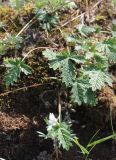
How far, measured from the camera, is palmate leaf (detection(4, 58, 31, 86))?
2.47m

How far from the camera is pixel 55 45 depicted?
2834 millimetres

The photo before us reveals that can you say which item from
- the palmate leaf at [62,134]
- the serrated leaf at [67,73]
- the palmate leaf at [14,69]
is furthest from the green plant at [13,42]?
the palmate leaf at [62,134]

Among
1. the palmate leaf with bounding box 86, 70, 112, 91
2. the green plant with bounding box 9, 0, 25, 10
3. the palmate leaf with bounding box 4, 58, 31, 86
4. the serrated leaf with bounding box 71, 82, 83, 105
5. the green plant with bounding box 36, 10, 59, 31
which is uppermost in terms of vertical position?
the green plant with bounding box 9, 0, 25, 10

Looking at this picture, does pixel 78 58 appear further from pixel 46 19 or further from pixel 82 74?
pixel 46 19

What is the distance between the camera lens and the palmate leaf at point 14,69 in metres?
2.47

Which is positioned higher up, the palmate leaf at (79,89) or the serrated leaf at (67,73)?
the serrated leaf at (67,73)

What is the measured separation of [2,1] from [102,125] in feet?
4.21

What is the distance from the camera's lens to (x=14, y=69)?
2.51 meters

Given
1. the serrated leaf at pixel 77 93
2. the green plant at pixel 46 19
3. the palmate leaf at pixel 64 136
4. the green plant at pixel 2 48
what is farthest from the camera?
the green plant at pixel 46 19

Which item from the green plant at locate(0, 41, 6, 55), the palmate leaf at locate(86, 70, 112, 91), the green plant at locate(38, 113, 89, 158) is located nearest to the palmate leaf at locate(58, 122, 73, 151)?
the green plant at locate(38, 113, 89, 158)

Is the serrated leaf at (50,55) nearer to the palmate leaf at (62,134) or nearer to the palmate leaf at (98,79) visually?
the palmate leaf at (98,79)

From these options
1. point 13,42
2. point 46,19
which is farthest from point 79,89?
point 46,19

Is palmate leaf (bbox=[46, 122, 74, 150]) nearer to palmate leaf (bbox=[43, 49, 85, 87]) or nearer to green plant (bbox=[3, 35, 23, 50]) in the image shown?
palmate leaf (bbox=[43, 49, 85, 87])

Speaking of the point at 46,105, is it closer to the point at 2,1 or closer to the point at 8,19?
the point at 8,19
